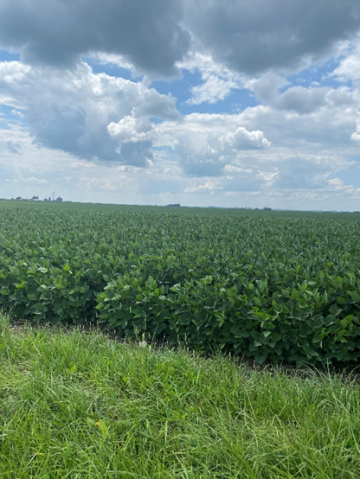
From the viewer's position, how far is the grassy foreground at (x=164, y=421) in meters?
2.42

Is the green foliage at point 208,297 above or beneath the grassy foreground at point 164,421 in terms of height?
above

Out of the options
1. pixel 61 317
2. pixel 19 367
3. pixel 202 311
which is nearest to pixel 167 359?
pixel 202 311

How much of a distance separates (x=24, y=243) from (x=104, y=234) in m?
2.09

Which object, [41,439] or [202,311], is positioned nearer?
[41,439]

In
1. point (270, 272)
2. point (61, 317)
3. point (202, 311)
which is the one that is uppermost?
point (270, 272)

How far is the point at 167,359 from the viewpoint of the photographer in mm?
3793

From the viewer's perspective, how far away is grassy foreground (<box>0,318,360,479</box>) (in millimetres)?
2422

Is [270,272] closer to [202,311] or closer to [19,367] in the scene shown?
[202,311]

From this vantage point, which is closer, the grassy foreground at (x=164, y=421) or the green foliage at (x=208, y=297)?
the grassy foreground at (x=164, y=421)

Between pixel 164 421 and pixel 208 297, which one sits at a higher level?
pixel 208 297

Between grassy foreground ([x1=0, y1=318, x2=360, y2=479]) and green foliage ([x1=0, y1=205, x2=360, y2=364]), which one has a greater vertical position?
green foliage ([x1=0, y1=205, x2=360, y2=364])

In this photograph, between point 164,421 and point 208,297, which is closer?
point 164,421

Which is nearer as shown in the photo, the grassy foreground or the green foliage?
the grassy foreground

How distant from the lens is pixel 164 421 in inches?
115
